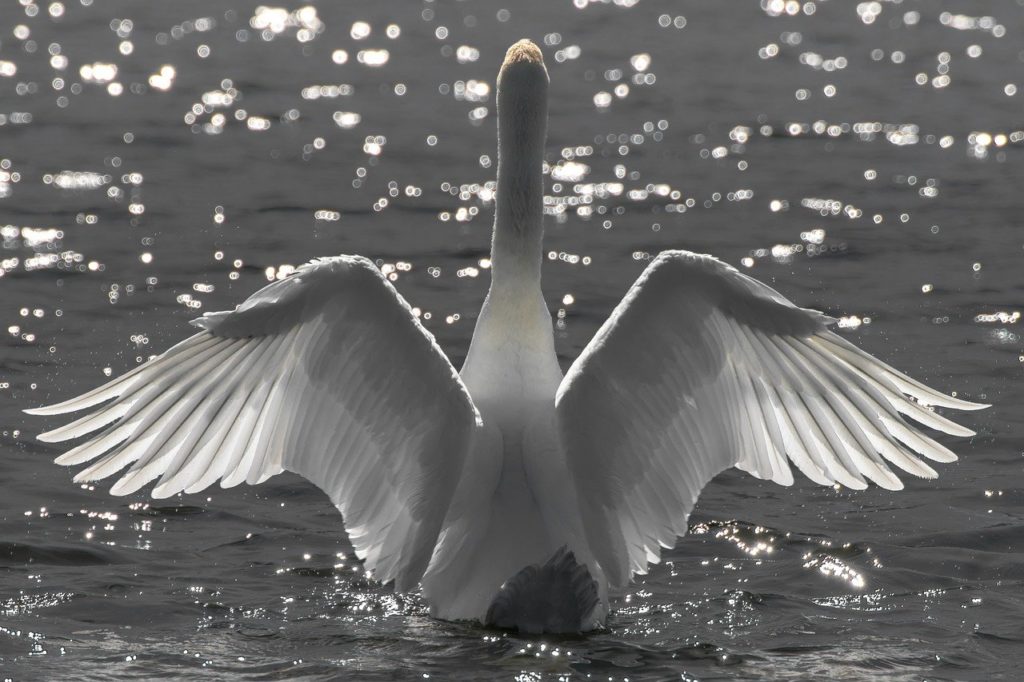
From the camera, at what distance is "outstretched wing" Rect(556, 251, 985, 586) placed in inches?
262

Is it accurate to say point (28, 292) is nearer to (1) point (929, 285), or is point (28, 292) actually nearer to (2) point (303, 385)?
(2) point (303, 385)

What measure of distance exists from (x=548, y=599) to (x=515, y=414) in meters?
0.76

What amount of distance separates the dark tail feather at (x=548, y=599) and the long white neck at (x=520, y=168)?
4.10 feet

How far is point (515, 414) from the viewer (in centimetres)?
706

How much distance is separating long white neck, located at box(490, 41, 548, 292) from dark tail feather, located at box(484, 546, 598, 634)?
1.25 metres

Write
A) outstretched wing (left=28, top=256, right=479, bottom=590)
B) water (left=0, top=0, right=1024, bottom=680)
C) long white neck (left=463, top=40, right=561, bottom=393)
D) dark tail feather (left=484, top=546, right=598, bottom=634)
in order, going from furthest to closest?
water (left=0, top=0, right=1024, bottom=680), long white neck (left=463, top=40, right=561, bottom=393), dark tail feather (left=484, top=546, right=598, bottom=634), outstretched wing (left=28, top=256, right=479, bottom=590)

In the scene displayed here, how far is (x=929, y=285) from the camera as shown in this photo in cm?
1284

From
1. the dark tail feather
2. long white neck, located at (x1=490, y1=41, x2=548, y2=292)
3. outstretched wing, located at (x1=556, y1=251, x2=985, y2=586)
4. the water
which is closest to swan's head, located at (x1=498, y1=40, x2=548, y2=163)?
long white neck, located at (x1=490, y1=41, x2=548, y2=292)

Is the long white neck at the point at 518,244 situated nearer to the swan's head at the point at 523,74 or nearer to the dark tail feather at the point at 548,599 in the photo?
the swan's head at the point at 523,74

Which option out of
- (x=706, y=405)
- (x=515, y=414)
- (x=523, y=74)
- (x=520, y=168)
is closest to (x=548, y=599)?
(x=515, y=414)

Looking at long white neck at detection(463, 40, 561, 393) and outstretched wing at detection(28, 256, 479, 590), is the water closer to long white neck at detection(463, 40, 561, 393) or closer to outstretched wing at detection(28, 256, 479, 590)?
outstretched wing at detection(28, 256, 479, 590)

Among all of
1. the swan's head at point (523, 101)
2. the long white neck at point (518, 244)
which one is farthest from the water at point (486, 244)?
the swan's head at point (523, 101)

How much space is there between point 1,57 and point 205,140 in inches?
162

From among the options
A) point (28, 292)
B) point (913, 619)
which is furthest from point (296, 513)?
point (28, 292)
